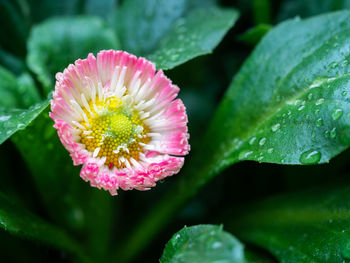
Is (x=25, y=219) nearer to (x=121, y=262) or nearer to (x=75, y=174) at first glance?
(x=75, y=174)

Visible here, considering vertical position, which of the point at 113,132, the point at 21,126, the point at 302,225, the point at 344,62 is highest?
the point at 21,126

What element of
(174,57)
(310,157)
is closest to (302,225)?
(310,157)

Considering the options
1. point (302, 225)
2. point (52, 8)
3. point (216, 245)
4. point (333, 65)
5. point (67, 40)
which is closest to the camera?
point (216, 245)

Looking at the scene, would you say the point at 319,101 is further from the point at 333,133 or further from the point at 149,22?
the point at 149,22

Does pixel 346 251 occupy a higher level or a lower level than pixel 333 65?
lower

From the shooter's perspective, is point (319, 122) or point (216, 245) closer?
point (216, 245)

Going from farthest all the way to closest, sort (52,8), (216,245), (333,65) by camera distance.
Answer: (52,8)
(333,65)
(216,245)
